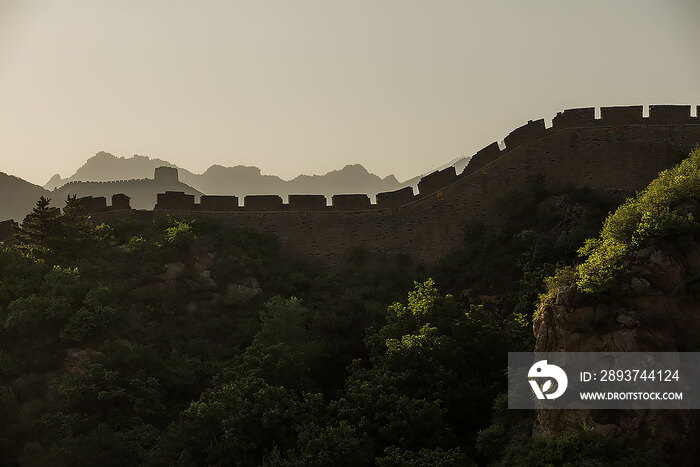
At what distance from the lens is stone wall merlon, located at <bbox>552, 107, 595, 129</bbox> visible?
2250cm

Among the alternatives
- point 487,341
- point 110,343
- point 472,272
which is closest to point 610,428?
point 487,341

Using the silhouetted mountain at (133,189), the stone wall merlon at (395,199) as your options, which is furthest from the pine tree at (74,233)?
the silhouetted mountain at (133,189)

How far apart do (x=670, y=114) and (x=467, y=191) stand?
22.7ft

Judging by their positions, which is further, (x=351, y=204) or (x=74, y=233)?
(x=351, y=204)

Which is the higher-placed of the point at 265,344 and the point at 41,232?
the point at 41,232

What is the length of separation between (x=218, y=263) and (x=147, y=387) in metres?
5.61

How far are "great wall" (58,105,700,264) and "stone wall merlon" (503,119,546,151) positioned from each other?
3cm

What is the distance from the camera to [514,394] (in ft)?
43.6

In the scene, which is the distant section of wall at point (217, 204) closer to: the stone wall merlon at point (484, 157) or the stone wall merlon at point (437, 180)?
the stone wall merlon at point (437, 180)

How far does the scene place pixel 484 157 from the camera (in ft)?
75.6

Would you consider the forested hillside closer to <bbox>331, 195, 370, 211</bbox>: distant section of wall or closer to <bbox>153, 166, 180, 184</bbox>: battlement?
<bbox>331, 195, 370, 211</bbox>: distant section of wall

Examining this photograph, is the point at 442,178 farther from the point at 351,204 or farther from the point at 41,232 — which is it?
the point at 41,232

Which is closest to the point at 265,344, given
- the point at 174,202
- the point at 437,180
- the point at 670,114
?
the point at 174,202

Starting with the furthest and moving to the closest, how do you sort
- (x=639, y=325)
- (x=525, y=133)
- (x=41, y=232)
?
(x=525, y=133) → (x=41, y=232) → (x=639, y=325)
